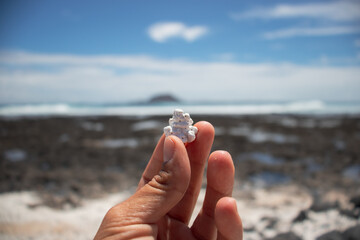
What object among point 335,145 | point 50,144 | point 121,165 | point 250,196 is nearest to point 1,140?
point 50,144

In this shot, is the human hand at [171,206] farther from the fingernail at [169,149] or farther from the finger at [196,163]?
the finger at [196,163]

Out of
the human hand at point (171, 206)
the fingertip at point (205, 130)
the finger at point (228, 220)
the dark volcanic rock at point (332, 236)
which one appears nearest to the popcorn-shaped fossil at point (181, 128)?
the fingertip at point (205, 130)

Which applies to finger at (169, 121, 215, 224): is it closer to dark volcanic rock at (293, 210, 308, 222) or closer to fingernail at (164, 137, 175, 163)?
fingernail at (164, 137, 175, 163)

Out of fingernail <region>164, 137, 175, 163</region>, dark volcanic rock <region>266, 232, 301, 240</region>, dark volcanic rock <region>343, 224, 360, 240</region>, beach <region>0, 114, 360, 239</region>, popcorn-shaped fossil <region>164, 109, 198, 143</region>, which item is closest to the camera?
fingernail <region>164, 137, 175, 163</region>

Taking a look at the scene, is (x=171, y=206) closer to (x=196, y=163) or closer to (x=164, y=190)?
(x=164, y=190)

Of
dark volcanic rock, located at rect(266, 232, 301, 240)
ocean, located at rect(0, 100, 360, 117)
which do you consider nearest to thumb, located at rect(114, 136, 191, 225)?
dark volcanic rock, located at rect(266, 232, 301, 240)

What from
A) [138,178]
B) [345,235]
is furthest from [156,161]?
[138,178]

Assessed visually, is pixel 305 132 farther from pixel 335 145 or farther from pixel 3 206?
pixel 3 206
